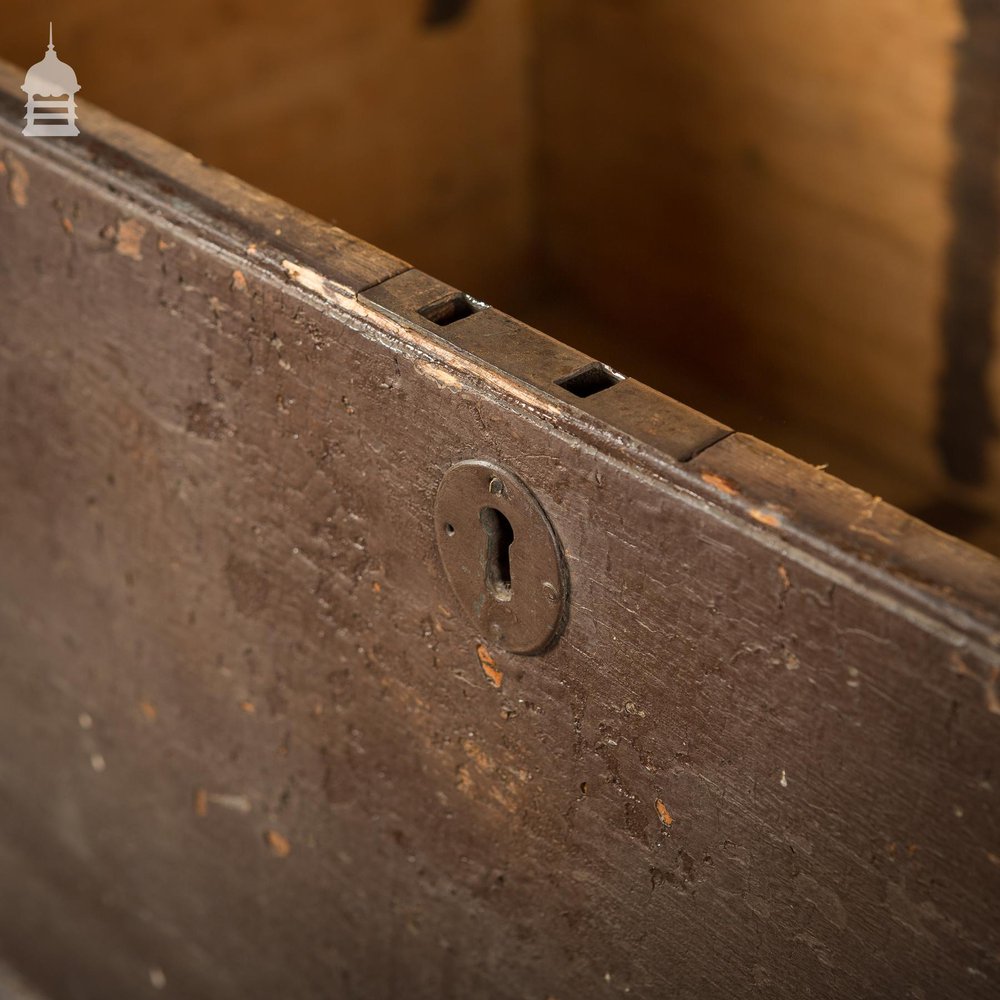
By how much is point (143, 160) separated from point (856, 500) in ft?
2.28

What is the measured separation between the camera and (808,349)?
2525mm

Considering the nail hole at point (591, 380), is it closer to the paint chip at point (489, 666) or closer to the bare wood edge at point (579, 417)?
the bare wood edge at point (579, 417)

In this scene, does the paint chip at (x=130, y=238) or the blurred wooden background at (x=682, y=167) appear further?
the blurred wooden background at (x=682, y=167)

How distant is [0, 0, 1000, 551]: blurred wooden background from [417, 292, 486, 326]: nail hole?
45.6 inches

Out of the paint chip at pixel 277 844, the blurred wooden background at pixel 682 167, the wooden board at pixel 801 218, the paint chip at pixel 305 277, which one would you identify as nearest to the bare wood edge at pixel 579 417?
the paint chip at pixel 305 277

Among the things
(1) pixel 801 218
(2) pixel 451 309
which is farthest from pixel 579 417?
(1) pixel 801 218

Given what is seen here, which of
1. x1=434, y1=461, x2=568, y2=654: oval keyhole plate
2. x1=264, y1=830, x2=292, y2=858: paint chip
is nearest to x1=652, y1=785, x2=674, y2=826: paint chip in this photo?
x1=434, y1=461, x2=568, y2=654: oval keyhole plate

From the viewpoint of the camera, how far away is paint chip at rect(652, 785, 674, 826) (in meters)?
1.10

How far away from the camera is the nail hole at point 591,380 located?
3.38 ft

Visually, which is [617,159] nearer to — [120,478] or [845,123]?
[845,123]

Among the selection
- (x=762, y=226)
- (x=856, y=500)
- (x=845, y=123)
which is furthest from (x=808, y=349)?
(x=856, y=500)
